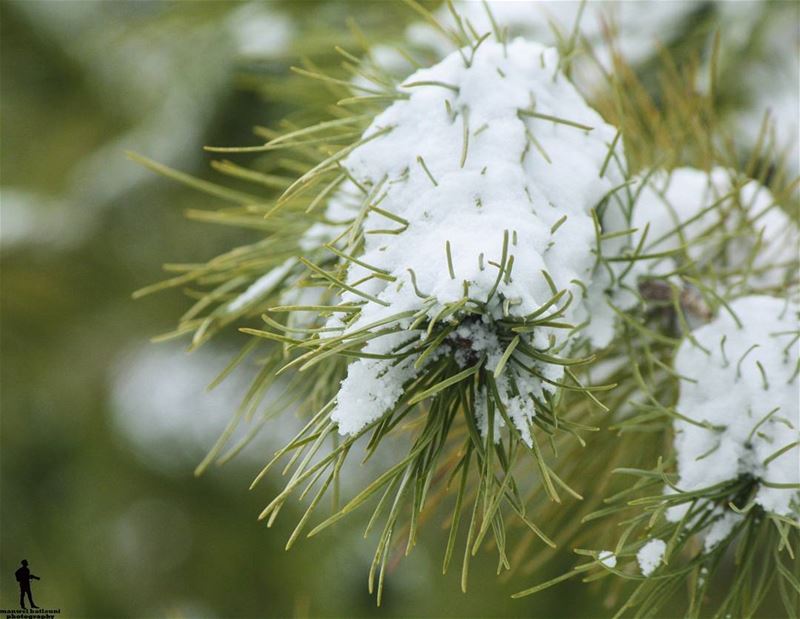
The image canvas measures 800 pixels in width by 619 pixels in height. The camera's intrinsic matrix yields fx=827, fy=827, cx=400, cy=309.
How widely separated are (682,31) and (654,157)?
1.63ft

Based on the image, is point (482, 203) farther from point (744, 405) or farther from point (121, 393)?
point (121, 393)

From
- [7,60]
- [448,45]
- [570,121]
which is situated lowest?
[570,121]

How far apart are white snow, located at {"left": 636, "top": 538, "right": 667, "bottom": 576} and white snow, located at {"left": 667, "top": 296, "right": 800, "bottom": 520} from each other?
2cm

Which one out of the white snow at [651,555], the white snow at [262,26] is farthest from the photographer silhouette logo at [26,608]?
the white snow at [651,555]

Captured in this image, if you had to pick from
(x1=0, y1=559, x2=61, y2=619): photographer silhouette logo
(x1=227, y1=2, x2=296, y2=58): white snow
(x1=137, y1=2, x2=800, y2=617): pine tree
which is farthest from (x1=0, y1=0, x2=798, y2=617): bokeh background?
(x1=137, y1=2, x2=800, y2=617): pine tree

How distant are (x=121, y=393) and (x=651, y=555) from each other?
200cm

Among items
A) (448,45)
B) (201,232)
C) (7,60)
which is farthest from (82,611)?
(448,45)

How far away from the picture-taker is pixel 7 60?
2.20m

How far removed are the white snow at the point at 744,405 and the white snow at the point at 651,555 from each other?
2cm

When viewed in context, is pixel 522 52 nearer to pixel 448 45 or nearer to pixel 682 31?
pixel 448 45

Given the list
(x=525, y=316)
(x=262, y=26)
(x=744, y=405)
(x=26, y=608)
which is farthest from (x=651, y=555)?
(x=26, y=608)

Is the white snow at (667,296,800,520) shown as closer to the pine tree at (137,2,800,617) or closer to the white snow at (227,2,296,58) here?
the pine tree at (137,2,800,617)

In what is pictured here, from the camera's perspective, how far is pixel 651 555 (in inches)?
23.9

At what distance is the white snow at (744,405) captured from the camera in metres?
0.59
